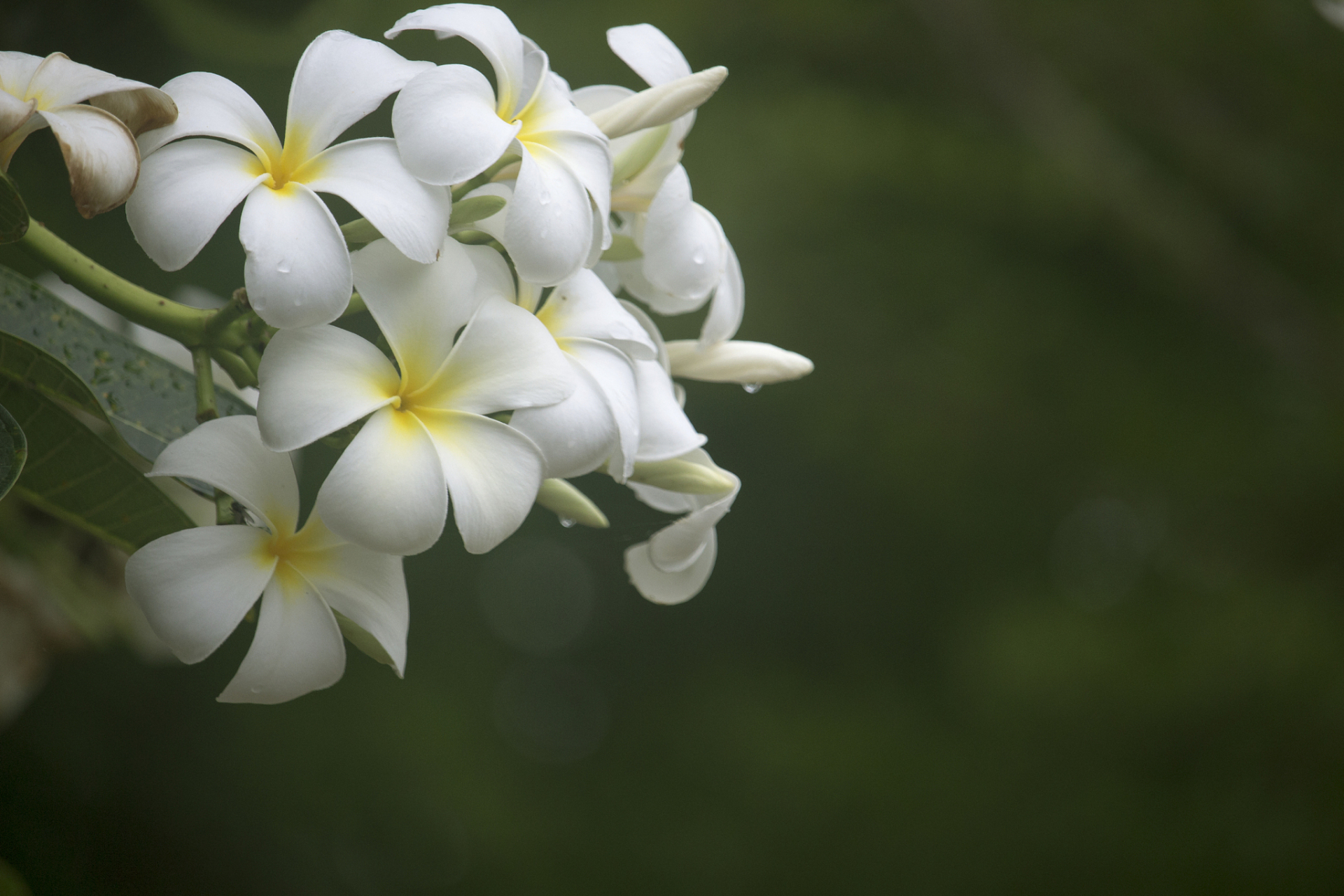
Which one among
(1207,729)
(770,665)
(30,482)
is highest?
(30,482)

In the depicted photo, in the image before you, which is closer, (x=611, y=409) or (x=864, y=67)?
(x=611, y=409)

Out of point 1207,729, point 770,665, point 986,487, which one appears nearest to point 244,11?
point 770,665

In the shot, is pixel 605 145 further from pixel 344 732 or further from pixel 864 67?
pixel 864 67

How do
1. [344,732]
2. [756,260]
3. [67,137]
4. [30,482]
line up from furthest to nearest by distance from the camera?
[756,260] → [344,732] → [30,482] → [67,137]

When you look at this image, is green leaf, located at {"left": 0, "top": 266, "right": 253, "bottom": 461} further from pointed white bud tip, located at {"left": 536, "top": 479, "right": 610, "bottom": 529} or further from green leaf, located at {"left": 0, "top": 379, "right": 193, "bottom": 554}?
pointed white bud tip, located at {"left": 536, "top": 479, "right": 610, "bottom": 529}

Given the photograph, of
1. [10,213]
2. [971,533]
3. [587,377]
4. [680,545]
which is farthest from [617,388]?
[971,533]

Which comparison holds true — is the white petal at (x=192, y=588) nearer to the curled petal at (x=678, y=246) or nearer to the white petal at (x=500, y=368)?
the white petal at (x=500, y=368)
